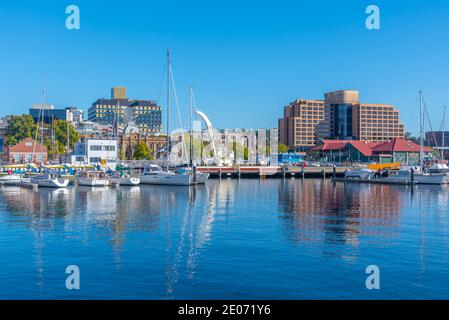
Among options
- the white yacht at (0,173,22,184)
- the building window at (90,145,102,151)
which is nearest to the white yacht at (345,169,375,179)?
the building window at (90,145,102,151)

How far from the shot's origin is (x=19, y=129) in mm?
166000

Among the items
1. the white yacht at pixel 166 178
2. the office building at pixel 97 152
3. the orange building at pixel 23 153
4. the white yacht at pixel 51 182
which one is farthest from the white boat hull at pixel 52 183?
the orange building at pixel 23 153

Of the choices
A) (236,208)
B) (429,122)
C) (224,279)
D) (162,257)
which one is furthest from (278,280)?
(429,122)

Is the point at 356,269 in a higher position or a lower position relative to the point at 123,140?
lower

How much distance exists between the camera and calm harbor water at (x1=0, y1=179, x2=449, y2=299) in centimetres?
2358

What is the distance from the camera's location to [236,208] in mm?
56719

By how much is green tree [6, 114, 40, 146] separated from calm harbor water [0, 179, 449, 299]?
118155 mm

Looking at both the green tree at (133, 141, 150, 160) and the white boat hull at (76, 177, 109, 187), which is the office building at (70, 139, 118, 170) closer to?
the green tree at (133, 141, 150, 160)

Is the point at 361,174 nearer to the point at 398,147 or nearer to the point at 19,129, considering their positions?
the point at 398,147

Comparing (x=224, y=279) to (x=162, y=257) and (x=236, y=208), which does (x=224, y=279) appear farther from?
(x=236, y=208)

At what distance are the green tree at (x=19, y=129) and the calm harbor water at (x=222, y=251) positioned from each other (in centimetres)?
11816

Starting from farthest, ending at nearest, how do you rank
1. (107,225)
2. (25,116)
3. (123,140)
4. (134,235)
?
(123,140)
(25,116)
(107,225)
(134,235)
